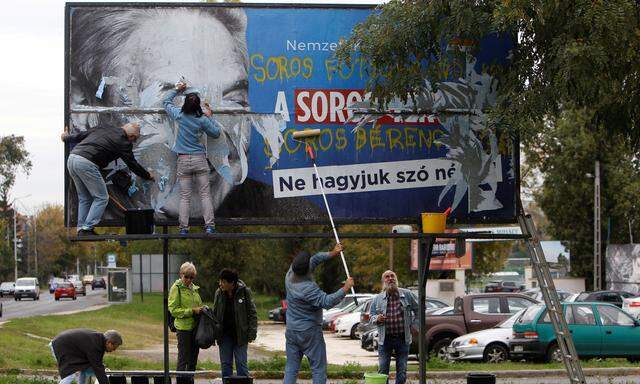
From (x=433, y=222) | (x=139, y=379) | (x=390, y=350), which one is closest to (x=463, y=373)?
(x=390, y=350)

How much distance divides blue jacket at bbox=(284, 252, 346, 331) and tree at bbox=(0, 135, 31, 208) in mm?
107348

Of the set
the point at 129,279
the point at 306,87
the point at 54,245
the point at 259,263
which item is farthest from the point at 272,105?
the point at 54,245

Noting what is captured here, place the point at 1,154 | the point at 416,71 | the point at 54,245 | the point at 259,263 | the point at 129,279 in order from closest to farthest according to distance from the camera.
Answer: the point at 416,71
the point at 129,279
the point at 259,263
the point at 1,154
the point at 54,245

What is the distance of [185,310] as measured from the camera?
14977mm

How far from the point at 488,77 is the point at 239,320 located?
4.53 m

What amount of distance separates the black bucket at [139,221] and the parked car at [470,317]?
1257cm

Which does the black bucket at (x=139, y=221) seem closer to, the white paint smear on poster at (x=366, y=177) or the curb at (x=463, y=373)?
the white paint smear on poster at (x=366, y=177)

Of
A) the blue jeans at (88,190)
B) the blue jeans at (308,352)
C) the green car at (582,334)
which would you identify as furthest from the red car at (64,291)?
the blue jeans at (308,352)

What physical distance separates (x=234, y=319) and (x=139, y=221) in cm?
192

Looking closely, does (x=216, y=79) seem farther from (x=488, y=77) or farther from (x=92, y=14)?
(x=488, y=77)

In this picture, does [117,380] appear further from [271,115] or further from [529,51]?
[529,51]

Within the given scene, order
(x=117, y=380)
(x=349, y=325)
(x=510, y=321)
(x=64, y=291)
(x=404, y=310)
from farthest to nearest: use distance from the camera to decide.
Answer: (x=64, y=291) → (x=349, y=325) → (x=510, y=321) → (x=404, y=310) → (x=117, y=380)

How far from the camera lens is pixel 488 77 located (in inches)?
580

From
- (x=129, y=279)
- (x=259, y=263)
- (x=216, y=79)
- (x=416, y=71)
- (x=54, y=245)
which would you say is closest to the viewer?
(x=416, y=71)
